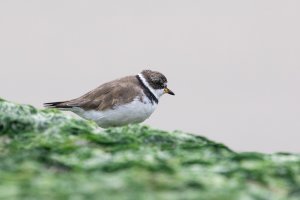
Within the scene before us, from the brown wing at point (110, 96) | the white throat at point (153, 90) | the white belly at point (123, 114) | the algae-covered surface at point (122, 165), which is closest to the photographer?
the algae-covered surface at point (122, 165)

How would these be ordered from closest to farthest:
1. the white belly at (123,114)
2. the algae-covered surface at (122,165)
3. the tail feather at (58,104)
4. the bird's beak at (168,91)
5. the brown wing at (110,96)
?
1. the algae-covered surface at (122,165)
2. the white belly at (123,114)
3. the brown wing at (110,96)
4. the tail feather at (58,104)
5. the bird's beak at (168,91)

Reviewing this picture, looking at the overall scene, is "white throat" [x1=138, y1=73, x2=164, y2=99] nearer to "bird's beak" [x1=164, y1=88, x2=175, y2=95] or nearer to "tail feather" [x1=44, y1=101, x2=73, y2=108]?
"bird's beak" [x1=164, y1=88, x2=175, y2=95]

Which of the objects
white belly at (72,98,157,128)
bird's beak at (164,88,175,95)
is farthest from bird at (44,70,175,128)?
bird's beak at (164,88,175,95)

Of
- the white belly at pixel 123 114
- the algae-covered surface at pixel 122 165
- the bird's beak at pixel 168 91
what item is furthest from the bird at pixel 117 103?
the algae-covered surface at pixel 122 165

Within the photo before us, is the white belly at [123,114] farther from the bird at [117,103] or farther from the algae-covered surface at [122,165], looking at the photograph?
the algae-covered surface at [122,165]

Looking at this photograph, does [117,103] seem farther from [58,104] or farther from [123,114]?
[58,104]

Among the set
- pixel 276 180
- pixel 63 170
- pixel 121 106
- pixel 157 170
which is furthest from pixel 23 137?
→ pixel 121 106
